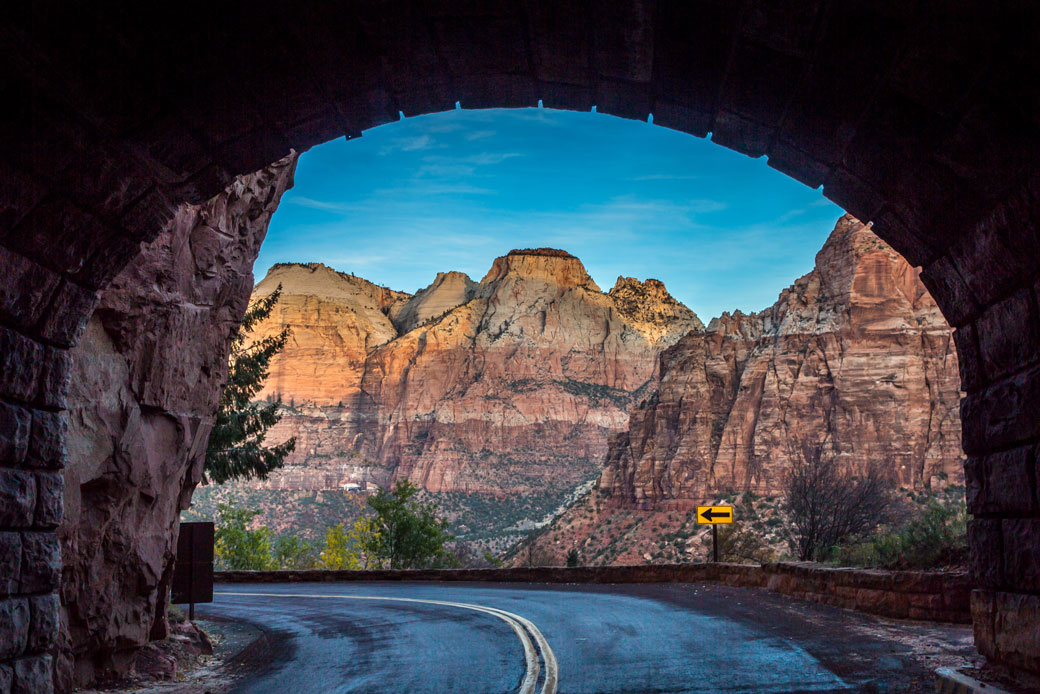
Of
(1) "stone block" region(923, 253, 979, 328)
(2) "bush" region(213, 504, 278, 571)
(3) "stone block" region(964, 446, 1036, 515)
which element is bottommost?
(2) "bush" region(213, 504, 278, 571)

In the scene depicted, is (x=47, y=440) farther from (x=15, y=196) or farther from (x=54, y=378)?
(x=15, y=196)

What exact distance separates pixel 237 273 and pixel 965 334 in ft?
29.6

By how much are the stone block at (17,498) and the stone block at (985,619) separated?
23.8ft

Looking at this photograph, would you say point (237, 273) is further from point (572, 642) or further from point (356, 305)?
point (356, 305)

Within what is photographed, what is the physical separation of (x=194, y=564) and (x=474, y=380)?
13408cm

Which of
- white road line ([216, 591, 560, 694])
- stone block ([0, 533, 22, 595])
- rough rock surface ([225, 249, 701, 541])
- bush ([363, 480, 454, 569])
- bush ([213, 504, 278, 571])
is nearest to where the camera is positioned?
stone block ([0, 533, 22, 595])

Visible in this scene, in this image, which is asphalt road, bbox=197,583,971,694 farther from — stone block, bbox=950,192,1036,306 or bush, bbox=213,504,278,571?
bush, bbox=213,504,278,571

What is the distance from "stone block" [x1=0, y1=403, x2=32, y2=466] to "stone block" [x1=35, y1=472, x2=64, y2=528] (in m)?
0.32

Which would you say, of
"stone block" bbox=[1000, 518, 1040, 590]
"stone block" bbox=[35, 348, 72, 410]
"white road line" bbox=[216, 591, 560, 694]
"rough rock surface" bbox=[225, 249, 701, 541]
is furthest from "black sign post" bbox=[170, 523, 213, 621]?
"rough rock surface" bbox=[225, 249, 701, 541]

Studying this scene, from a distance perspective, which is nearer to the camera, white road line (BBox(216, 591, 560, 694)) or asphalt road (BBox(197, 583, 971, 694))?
asphalt road (BBox(197, 583, 971, 694))

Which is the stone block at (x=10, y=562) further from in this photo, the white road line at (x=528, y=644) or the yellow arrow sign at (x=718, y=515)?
the yellow arrow sign at (x=718, y=515)

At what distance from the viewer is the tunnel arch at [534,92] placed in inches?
204

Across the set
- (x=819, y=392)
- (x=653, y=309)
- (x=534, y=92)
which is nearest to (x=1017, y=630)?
(x=534, y=92)

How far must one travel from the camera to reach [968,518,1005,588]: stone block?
612 cm
